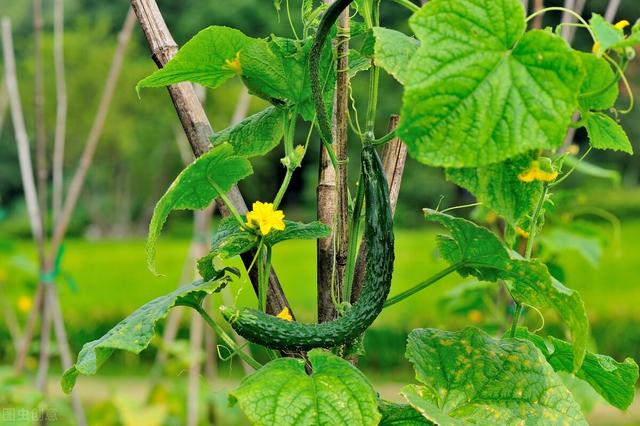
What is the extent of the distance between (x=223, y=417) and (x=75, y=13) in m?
17.1

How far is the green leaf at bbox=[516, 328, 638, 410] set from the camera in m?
0.85

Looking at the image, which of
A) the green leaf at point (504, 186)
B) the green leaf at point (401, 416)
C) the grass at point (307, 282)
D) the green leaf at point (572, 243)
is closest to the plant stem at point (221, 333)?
the green leaf at point (401, 416)

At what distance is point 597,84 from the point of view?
2.12ft

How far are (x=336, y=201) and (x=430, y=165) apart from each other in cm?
21

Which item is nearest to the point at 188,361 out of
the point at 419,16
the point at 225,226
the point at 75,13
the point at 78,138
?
the point at 225,226

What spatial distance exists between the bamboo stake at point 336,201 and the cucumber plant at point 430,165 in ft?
0.05

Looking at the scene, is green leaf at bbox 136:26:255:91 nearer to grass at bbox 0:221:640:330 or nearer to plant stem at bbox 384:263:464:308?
plant stem at bbox 384:263:464:308

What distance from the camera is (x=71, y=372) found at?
711 millimetres

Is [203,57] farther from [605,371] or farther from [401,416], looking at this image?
[605,371]

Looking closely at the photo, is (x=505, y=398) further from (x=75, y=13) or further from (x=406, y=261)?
(x=75, y=13)

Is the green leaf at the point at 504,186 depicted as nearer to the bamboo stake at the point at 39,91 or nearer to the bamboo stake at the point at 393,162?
the bamboo stake at the point at 393,162

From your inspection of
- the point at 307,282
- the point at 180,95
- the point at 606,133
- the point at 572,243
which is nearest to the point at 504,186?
the point at 606,133

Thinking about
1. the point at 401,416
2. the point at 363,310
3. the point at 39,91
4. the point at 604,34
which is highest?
the point at 604,34

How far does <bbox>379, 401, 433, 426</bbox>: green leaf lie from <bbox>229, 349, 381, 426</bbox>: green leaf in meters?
0.08
